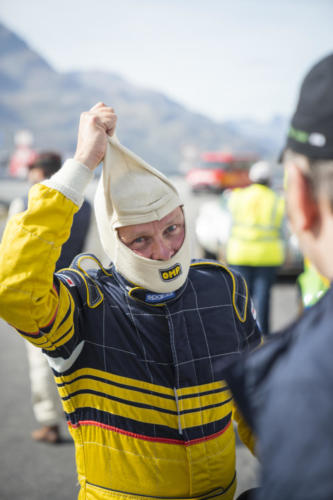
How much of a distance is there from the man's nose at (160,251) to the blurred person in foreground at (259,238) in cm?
303

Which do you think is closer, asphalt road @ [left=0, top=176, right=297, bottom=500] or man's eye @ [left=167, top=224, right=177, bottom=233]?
man's eye @ [left=167, top=224, right=177, bottom=233]

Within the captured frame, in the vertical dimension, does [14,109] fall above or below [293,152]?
above

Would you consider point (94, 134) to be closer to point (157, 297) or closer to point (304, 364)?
point (157, 297)

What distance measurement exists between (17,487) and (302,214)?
289cm

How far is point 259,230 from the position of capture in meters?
4.55

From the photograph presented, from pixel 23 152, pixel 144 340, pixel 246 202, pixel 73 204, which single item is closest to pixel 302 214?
pixel 73 204

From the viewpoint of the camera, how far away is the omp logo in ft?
5.00

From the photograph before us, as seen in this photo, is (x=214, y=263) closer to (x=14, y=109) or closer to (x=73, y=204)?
(x=73, y=204)

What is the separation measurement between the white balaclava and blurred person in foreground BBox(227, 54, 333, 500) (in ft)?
2.22

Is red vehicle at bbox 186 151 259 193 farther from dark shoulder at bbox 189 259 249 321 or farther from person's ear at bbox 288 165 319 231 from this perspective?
person's ear at bbox 288 165 319 231

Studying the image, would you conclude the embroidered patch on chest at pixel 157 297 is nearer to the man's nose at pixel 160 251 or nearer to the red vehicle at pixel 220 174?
the man's nose at pixel 160 251

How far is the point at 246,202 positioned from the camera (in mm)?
4570

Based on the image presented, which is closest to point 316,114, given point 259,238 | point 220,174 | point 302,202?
point 302,202

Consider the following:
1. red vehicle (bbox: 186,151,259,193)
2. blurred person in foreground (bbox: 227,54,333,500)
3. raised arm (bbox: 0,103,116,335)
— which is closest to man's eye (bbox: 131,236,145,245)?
raised arm (bbox: 0,103,116,335)
